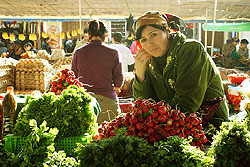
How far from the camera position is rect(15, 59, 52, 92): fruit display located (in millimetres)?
5895

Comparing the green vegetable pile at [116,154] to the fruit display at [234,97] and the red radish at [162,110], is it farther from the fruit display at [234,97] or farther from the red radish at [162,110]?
the fruit display at [234,97]

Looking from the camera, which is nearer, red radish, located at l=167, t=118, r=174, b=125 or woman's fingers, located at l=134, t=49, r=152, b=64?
red radish, located at l=167, t=118, r=174, b=125

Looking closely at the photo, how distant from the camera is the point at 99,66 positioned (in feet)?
10.7

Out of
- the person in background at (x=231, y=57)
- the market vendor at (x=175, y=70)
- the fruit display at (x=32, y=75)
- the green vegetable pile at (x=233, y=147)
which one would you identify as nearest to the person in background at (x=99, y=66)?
the market vendor at (x=175, y=70)

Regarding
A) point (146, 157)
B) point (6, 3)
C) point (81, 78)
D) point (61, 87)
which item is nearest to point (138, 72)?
point (146, 157)

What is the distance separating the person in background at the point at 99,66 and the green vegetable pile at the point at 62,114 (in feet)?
4.81

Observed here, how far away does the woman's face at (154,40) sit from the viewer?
1825 millimetres

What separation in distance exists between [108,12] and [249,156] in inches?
366

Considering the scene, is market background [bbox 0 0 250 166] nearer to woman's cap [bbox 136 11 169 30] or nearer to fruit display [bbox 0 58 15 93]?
fruit display [bbox 0 58 15 93]

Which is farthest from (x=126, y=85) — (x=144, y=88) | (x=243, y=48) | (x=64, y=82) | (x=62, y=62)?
(x=243, y=48)

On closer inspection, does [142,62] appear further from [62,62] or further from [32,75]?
[62,62]

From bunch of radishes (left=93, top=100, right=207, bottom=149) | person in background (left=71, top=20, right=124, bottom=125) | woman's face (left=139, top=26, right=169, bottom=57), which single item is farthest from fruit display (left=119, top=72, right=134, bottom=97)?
bunch of radishes (left=93, top=100, right=207, bottom=149)

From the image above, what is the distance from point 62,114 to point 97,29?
70.4 inches

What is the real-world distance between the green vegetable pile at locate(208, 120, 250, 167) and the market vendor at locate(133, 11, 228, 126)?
0.48 meters
